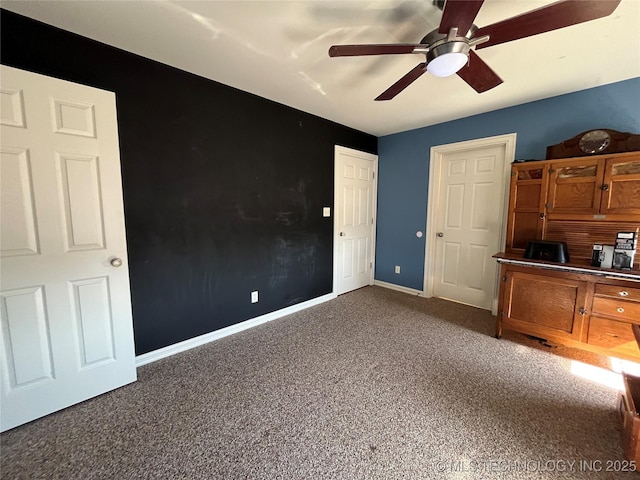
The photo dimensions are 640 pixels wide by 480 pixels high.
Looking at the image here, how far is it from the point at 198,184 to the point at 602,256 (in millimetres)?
3437

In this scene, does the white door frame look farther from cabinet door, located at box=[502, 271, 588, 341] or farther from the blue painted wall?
cabinet door, located at box=[502, 271, 588, 341]

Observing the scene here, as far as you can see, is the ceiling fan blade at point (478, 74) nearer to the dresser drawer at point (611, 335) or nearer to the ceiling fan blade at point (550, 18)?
the ceiling fan blade at point (550, 18)

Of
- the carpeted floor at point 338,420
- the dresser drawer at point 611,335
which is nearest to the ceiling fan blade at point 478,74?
the dresser drawer at point 611,335

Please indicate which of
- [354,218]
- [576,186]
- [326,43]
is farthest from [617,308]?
[326,43]

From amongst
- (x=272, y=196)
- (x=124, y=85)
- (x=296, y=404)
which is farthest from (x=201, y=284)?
(x=124, y=85)

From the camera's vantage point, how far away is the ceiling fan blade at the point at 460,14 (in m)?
1.09

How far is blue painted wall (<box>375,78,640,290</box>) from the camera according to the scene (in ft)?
7.58

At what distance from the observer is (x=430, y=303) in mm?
3477

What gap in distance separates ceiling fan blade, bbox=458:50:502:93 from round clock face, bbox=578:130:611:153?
3.94 ft

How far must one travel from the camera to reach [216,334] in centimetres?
254

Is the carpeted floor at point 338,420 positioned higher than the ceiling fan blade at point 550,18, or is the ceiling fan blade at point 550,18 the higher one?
the ceiling fan blade at point 550,18

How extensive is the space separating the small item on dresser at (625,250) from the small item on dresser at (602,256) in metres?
0.03

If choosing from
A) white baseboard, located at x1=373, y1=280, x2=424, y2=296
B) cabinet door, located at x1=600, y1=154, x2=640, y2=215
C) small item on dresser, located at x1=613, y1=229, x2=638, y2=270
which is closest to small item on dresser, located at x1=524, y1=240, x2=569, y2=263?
small item on dresser, located at x1=613, y1=229, x2=638, y2=270

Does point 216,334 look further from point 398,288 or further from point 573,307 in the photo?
point 573,307
